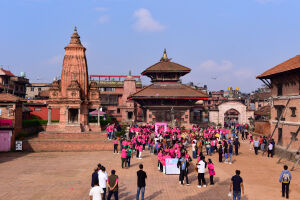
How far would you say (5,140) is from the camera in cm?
2670

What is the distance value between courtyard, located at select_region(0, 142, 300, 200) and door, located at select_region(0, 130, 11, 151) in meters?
2.66

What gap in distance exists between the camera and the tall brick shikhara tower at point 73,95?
31562 mm

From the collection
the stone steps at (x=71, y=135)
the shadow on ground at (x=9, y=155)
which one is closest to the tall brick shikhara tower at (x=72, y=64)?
the stone steps at (x=71, y=135)

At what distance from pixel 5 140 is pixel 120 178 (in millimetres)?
15893

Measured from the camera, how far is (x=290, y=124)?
80.8ft

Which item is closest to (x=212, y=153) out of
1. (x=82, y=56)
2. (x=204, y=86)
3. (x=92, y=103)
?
(x=92, y=103)

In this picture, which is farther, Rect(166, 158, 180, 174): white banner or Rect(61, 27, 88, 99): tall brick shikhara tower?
Rect(61, 27, 88, 99): tall brick shikhara tower

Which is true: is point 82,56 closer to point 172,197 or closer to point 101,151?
point 101,151

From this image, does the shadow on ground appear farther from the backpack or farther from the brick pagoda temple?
the brick pagoda temple

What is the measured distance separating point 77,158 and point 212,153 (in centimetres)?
1152

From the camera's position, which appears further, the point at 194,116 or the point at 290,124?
the point at 194,116

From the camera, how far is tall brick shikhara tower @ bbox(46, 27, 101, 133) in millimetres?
31562

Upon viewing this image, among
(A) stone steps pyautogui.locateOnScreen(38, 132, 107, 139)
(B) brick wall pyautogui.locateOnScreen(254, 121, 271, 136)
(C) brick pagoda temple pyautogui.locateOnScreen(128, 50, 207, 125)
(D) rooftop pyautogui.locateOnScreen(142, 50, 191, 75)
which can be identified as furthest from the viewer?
(D) rooftop pyautogui.locateOnScreen(142, 50, 191, 75)

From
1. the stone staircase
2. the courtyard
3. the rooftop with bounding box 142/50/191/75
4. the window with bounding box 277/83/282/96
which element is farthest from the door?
the window with bounding box 277/83/282/96
